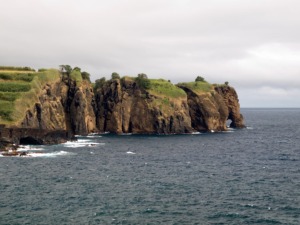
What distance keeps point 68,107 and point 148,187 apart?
119497mm

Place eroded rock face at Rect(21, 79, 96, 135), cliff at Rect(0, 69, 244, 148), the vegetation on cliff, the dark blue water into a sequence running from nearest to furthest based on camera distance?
the dark blue water, cliff at Rect(0, 69, 244, 148), the vegetation on cliff, eroded rock face at Rect(21, 79, 96, 135)

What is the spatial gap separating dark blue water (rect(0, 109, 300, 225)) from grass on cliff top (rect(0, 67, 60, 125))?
23427 millimetres

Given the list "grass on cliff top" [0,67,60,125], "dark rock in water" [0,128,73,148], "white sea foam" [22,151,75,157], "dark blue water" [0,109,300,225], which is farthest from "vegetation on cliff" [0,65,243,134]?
"dark blue water" [0,109,300,225]

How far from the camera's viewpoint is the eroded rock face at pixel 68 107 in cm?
16576

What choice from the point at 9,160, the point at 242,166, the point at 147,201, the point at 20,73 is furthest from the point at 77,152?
the point at 20,73

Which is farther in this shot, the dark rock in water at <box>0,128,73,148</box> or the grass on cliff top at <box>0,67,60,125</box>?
the grass on cliff top at <box>0,67,60,125</box>

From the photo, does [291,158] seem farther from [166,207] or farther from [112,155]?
[166,207]

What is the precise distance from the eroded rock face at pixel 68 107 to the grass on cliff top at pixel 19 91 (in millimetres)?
4297

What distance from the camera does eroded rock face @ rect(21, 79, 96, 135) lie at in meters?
166

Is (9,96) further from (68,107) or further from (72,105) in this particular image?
(68,107)

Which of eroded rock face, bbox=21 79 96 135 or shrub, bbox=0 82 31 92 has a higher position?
shrub, bbox=0 82 31 92

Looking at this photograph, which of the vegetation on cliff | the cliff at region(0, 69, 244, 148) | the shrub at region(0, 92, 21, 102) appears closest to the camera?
the cliff at region(0, 69, 244, 148)

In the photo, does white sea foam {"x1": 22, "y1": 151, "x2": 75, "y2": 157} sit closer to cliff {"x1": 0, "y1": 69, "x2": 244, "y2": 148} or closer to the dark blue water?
the dark blue water

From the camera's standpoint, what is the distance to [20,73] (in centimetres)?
17188
